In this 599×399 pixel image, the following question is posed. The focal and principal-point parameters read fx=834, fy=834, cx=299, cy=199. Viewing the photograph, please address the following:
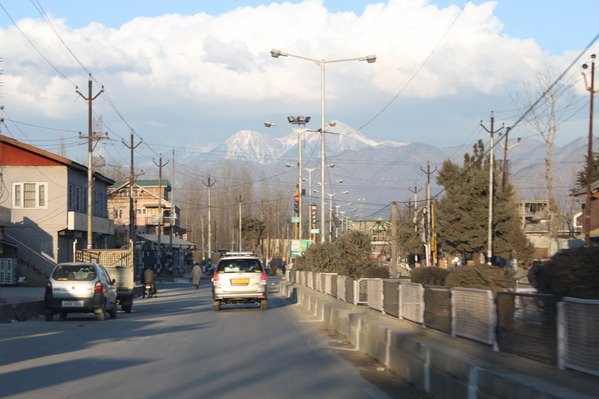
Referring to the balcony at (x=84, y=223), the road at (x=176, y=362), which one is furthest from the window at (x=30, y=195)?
the road at (x=176, y=362)

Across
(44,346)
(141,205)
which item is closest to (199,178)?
(141,205)

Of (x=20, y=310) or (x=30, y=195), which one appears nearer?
(x=20, y=310)

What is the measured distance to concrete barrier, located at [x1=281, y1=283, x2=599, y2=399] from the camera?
23.2ft

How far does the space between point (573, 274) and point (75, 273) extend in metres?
18.5

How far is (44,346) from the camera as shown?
16688 mm

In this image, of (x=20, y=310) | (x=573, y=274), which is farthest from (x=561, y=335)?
(x=20, y=310)

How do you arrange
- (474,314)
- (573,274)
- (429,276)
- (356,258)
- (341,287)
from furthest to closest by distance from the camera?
1. (356,258)
2. (429,276)
3. (341,287)
4. (474,314)
5. (573,274)

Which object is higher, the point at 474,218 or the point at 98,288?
the point at 474,218

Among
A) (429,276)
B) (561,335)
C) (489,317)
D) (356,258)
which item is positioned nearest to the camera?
(561,335)

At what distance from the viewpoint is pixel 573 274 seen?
28.8 feet

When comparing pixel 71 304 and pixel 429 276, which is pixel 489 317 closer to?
pixel 429 276

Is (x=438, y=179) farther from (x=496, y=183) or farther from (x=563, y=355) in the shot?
(x=563, y=355)

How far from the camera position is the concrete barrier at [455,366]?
23.2 feet

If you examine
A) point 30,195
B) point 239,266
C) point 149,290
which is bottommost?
point 149,290
